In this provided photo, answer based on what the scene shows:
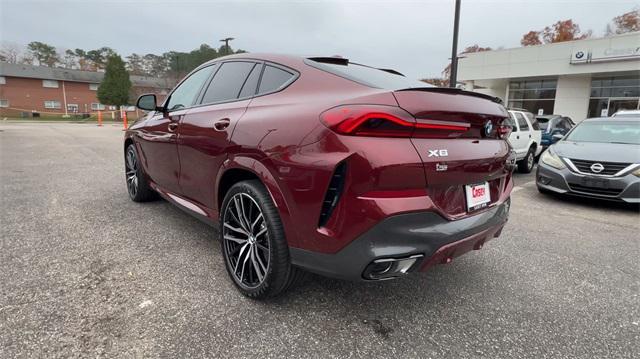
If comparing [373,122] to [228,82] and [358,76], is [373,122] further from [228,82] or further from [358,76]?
[228,82]

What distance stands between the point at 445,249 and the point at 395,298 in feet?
2.30

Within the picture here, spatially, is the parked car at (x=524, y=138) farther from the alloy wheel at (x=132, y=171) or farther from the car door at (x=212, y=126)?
the alloy wheel at (x=132, y=171)

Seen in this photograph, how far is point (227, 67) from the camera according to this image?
3109 millimetres

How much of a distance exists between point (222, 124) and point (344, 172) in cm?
119

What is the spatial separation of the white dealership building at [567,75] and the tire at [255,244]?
902 inches

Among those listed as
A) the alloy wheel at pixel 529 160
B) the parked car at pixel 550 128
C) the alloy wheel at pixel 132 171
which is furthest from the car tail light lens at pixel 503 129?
the parked car at pixel 550 128

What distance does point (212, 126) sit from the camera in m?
2.71

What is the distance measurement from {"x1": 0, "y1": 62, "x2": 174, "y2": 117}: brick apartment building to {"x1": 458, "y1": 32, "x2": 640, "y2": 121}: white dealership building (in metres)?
37.2

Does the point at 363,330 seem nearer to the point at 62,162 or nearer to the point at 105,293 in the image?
the point at 105,293

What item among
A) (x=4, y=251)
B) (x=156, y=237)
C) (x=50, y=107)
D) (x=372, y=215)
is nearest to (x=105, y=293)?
(x=156, y=237)

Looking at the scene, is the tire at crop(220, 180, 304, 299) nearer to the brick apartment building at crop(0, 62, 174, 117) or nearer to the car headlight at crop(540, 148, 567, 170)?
the car headlight at crop(540, 148, 567, 170)

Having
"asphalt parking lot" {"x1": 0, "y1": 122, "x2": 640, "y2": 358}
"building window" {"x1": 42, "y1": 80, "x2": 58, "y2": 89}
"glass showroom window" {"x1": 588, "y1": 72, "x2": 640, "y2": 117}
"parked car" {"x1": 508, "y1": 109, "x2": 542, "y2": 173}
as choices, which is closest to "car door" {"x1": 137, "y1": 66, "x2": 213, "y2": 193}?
"asphalt parking lot" {"x1": 0, "y1": 122, "x2": 640, "y2": 358}

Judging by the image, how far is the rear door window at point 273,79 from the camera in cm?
241

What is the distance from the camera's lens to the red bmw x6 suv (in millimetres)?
1802
